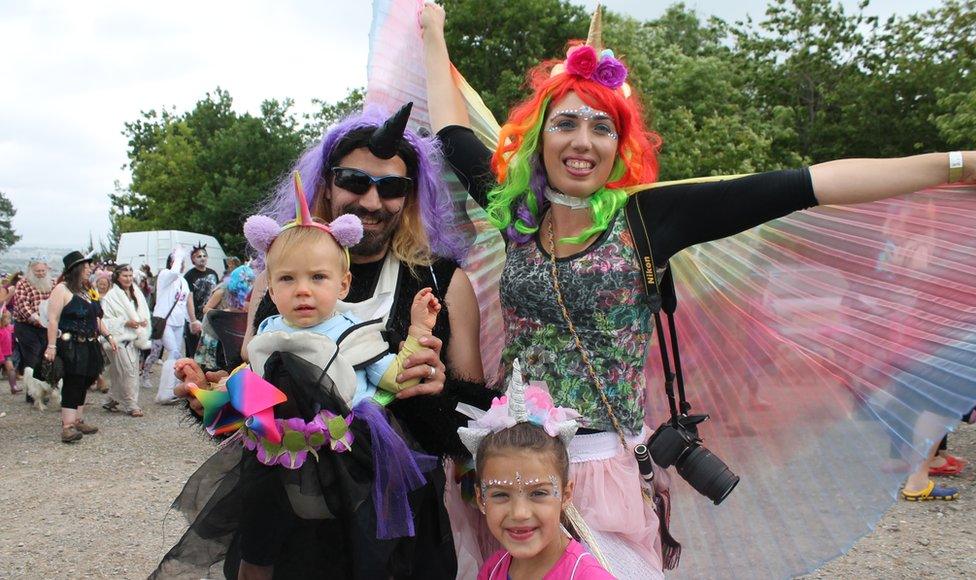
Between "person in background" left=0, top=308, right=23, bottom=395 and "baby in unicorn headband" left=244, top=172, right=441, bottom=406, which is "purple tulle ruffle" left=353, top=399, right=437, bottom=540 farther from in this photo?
"person in background" left=0, top=308, right=23, bottom=395

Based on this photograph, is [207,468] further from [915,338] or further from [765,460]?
[915,338]

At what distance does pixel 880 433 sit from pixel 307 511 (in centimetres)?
169

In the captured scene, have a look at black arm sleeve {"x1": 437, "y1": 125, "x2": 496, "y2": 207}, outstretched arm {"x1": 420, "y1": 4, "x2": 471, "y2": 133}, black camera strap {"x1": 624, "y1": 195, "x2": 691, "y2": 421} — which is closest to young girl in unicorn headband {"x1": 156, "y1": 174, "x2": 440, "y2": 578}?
black camera strap {"x1": 624, "y1": 195, "x2": 691, "y2": 421}

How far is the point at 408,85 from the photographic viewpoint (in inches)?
118

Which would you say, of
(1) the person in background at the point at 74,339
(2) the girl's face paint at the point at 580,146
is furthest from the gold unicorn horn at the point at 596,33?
(1) the person in background at the point at 74,339

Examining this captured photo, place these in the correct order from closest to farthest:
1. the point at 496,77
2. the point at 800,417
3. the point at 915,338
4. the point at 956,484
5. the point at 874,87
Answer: the point at 915,338
the point at 800,417
the point at 956,484
the point at 496,77
the point at 874,87

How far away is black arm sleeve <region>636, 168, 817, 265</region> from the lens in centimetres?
197

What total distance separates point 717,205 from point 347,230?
3.09 feet

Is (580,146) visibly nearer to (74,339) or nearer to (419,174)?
(419,174)

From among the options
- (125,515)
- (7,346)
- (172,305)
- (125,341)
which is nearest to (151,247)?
(7,346)

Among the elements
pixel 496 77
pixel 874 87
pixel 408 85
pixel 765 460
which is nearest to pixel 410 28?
pixel 408 85

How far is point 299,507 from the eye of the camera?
1.76 meters

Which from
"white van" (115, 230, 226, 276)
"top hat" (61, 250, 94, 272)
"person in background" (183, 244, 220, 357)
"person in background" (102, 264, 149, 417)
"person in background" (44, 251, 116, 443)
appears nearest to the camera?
"person in background" (44, 251, 116, 443)

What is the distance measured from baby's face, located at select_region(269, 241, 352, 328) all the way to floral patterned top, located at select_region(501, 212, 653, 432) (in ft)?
1.74
